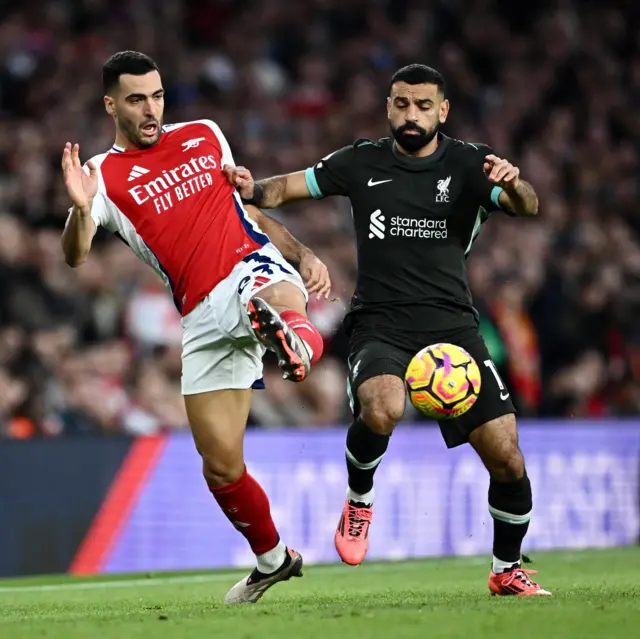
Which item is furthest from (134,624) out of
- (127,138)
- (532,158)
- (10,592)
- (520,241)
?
(532,158)

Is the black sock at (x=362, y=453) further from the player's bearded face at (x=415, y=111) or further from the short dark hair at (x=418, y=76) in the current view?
the short dark hair at (x=418, y=76)

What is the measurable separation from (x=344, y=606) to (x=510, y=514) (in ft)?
3.64

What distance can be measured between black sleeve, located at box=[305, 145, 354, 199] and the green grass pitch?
85.3 inches

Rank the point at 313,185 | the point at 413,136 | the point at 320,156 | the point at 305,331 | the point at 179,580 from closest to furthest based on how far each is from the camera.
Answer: the point at 305,331 < the point at 413,136 < the point at 313,185 < the point at 179,580 < the point at 320,156

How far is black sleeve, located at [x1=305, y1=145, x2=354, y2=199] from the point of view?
792 cm

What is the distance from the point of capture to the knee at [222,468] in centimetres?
747

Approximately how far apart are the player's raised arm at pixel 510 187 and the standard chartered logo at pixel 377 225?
605mm

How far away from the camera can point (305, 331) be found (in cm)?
690

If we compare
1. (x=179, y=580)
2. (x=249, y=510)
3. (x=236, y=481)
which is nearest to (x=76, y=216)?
(x=236, y=481)

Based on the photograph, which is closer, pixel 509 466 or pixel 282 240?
pixel 509 466

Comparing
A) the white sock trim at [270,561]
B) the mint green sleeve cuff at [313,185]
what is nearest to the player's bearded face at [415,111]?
the mint green sleeve cuff at [313,185]

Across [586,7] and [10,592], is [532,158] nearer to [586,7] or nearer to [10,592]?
[586,7]

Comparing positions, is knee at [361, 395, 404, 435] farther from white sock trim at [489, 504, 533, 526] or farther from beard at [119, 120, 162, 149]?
beard at [119, 120, 162, 149]

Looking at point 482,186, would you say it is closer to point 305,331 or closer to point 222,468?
point 305,331
